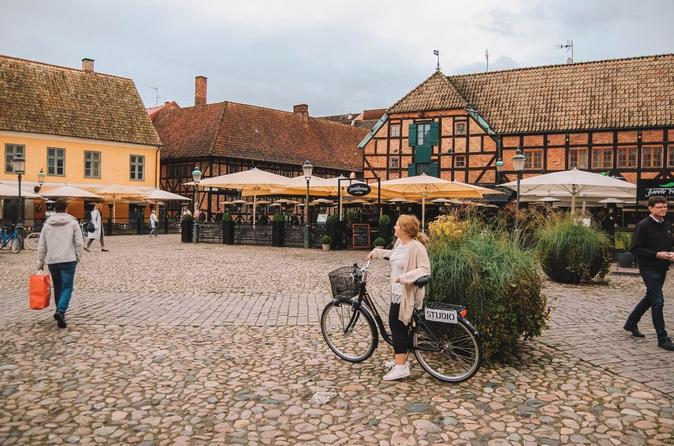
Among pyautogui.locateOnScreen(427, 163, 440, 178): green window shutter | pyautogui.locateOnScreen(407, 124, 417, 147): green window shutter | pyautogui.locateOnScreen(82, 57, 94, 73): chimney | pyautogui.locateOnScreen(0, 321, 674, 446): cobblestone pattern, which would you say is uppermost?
pyautogui.locateOnScreen(82, 57, 94, 73): chimney

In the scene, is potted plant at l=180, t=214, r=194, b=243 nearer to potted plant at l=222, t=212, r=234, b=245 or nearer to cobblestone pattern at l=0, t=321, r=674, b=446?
potted plant at l=222, t=212, r=234, b=245

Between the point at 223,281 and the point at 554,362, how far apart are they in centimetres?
715

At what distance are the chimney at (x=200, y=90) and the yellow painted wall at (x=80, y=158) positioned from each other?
912cm

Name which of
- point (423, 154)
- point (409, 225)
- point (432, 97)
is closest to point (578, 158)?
point (423, 154)

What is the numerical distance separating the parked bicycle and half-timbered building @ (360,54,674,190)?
18377mm

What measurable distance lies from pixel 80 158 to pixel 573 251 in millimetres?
31162

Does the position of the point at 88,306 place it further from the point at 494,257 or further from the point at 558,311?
the point at 558,311

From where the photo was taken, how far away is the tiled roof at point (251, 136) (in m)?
38.8

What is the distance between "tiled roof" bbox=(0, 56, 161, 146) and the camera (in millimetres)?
32500

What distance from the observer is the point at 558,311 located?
8141mm

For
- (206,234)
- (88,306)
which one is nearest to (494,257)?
(88,306)

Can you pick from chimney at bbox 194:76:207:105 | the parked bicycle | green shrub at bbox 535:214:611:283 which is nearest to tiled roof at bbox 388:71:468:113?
green shrub at bbox 535:214:611:283

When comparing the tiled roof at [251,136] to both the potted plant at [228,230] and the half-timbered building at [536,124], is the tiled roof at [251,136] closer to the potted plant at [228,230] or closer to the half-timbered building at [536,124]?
the half-timbered building at [536,124]

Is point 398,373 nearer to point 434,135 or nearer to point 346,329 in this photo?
point 346,329
